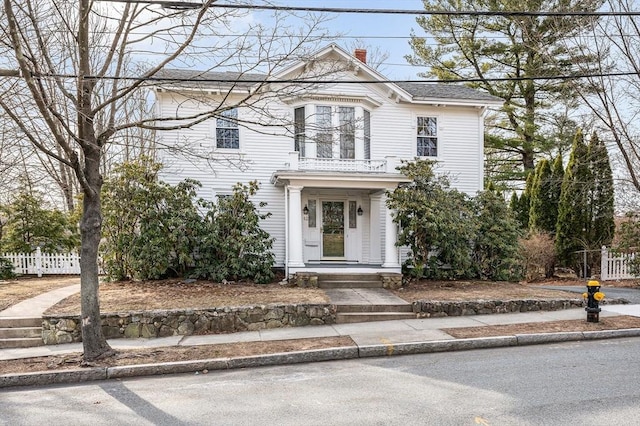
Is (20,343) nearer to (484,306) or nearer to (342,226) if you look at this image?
(342,226)

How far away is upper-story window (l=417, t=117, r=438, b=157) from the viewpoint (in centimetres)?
1404

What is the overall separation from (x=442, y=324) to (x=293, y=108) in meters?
8.47

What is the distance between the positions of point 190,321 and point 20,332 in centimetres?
321

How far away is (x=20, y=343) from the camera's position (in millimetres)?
7340

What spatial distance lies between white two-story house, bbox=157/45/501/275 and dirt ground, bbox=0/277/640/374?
8.83 feet

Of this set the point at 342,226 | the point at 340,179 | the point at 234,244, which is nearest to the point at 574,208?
the point at 342,226

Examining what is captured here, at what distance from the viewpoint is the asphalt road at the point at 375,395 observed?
405cm

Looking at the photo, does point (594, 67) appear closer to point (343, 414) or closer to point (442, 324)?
point (442, 324)

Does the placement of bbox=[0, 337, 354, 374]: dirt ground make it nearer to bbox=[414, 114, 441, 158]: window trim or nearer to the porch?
the porch

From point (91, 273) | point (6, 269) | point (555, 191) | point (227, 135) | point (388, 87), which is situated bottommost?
point (6, 269)

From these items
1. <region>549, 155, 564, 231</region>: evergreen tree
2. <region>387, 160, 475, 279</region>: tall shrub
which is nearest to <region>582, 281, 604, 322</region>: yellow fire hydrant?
<region>387, 160, 475, 279</region>: tall shrub

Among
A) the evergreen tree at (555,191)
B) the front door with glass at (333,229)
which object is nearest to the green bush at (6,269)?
the front door with glass at (333,229)

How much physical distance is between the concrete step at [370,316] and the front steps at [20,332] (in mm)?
→ 5867

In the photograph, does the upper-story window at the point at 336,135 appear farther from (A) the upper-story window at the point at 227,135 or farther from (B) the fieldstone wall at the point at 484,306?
(B) the fieldstone wall at the point at 484,306
